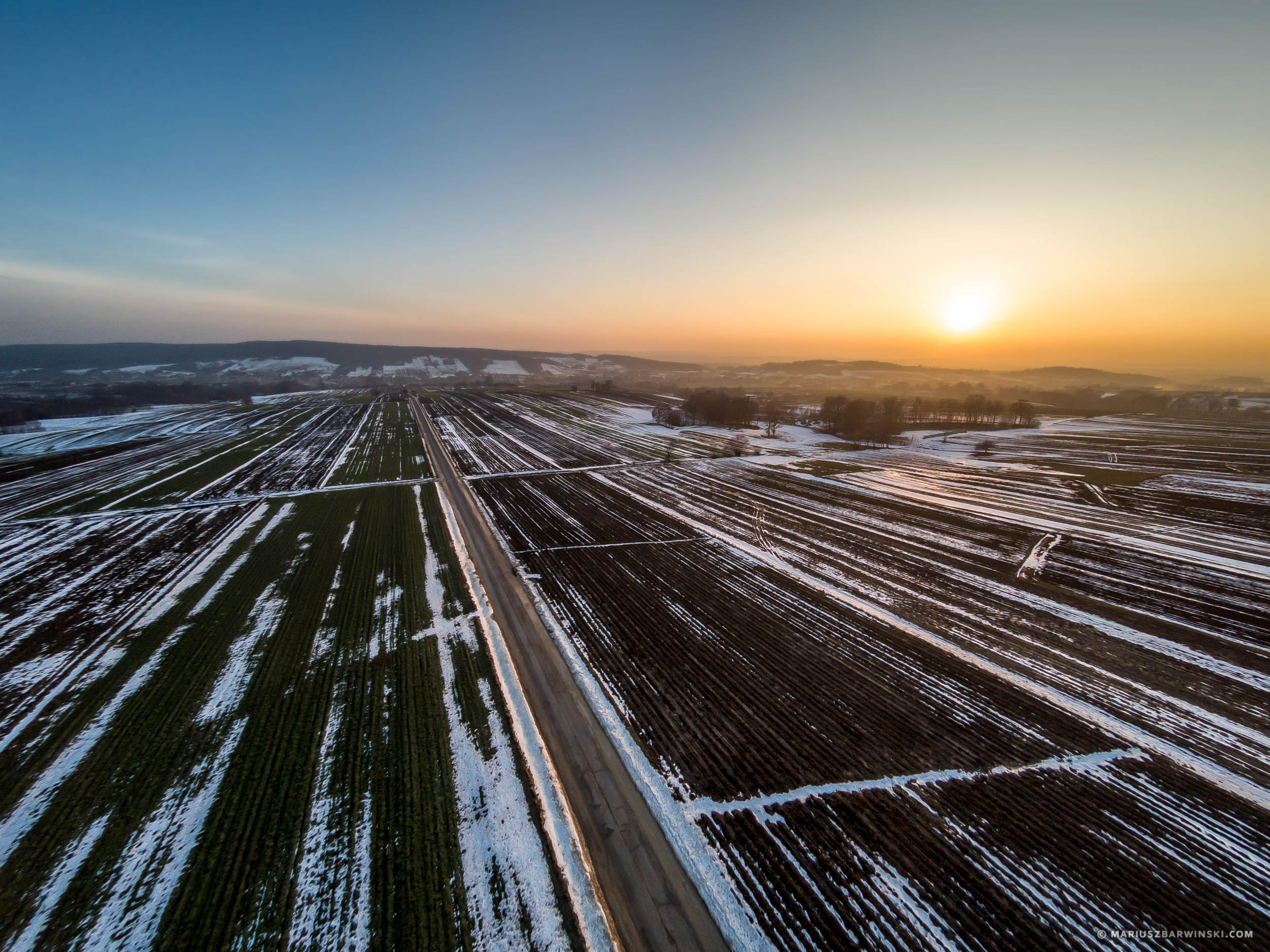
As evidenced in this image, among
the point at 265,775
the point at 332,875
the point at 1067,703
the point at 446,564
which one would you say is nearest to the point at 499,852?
the point at 332,875

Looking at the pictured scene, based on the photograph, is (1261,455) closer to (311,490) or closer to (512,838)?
(512,838)

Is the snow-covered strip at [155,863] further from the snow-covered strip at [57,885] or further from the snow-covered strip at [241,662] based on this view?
the snow-covered strip at [241,662]

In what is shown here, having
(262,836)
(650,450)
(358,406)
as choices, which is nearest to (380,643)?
(262,836)

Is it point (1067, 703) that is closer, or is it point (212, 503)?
point (1067, 703)

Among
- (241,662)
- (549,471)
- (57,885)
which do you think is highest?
(549,471)

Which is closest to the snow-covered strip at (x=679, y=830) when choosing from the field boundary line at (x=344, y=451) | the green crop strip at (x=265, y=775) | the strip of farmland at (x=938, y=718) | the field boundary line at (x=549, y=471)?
the strip of farmland at (x=938, y=718)

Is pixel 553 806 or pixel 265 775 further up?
pixel 265 775

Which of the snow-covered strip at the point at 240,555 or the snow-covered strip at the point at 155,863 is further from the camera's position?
the snow-covered strip at the point at 240,555

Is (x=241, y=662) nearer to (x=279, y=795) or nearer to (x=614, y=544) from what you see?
(x=279, y=795)
